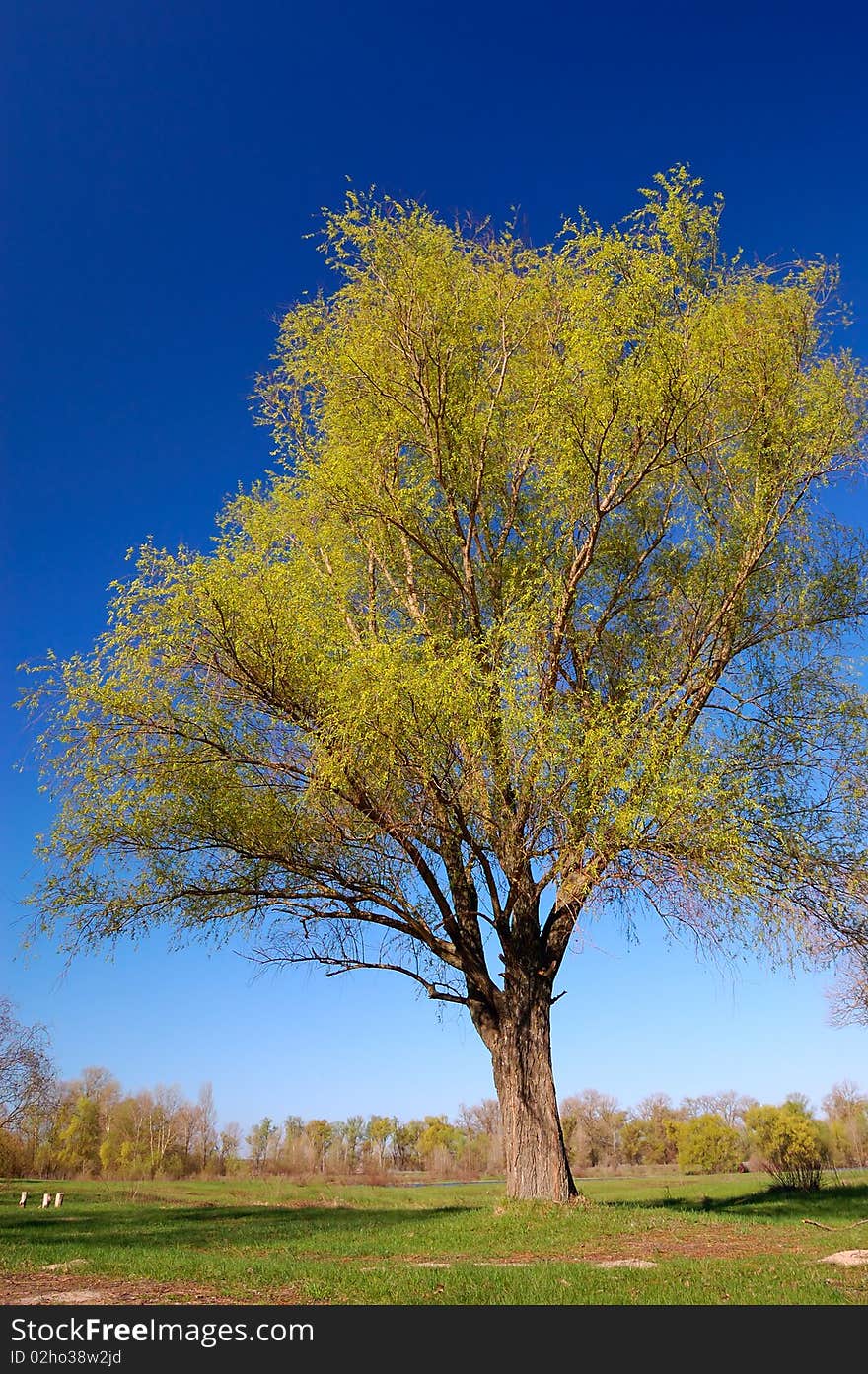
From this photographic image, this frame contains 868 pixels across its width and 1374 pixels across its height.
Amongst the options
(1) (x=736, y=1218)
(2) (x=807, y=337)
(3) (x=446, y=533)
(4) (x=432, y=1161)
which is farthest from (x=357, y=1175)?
(2) (x=807, y=337)

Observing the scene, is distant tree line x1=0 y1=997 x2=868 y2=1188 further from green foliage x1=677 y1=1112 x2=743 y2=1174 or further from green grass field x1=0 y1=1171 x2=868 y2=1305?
green grass field x1=0 y1=1171 x2=868 y2=1305

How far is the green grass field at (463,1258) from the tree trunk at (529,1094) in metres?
0.75

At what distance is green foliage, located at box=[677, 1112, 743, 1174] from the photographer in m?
56.7

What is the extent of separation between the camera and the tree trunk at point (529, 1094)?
14.6 meters

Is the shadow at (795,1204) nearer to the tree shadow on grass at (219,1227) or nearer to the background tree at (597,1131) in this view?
the tree shadow on grass at (219,1227)

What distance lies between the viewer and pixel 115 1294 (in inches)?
306

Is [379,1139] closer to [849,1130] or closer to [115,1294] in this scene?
[849,1130]

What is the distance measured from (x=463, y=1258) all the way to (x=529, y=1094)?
5094 millimetres

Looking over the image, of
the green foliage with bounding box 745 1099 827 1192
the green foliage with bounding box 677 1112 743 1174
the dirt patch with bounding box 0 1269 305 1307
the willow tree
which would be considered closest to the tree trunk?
the willow tree

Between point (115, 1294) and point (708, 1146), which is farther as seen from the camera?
point (708, 1146)

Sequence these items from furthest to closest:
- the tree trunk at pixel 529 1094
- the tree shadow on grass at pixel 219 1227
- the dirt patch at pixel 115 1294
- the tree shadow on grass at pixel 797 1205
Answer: the tree shadow on grass at pixel 797 1205
the tree trunk at pixel 529 1094
the tree shadow on grass at pixel 219 1227
the dirt patch at pixel 115 1294

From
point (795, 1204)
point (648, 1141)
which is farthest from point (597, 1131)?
point (795, 1204)

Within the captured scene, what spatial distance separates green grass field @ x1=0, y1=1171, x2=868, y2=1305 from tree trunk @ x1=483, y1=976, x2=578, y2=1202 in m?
0.75

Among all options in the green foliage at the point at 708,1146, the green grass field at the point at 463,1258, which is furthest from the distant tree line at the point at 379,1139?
the green grass field at the point at 463,1258
